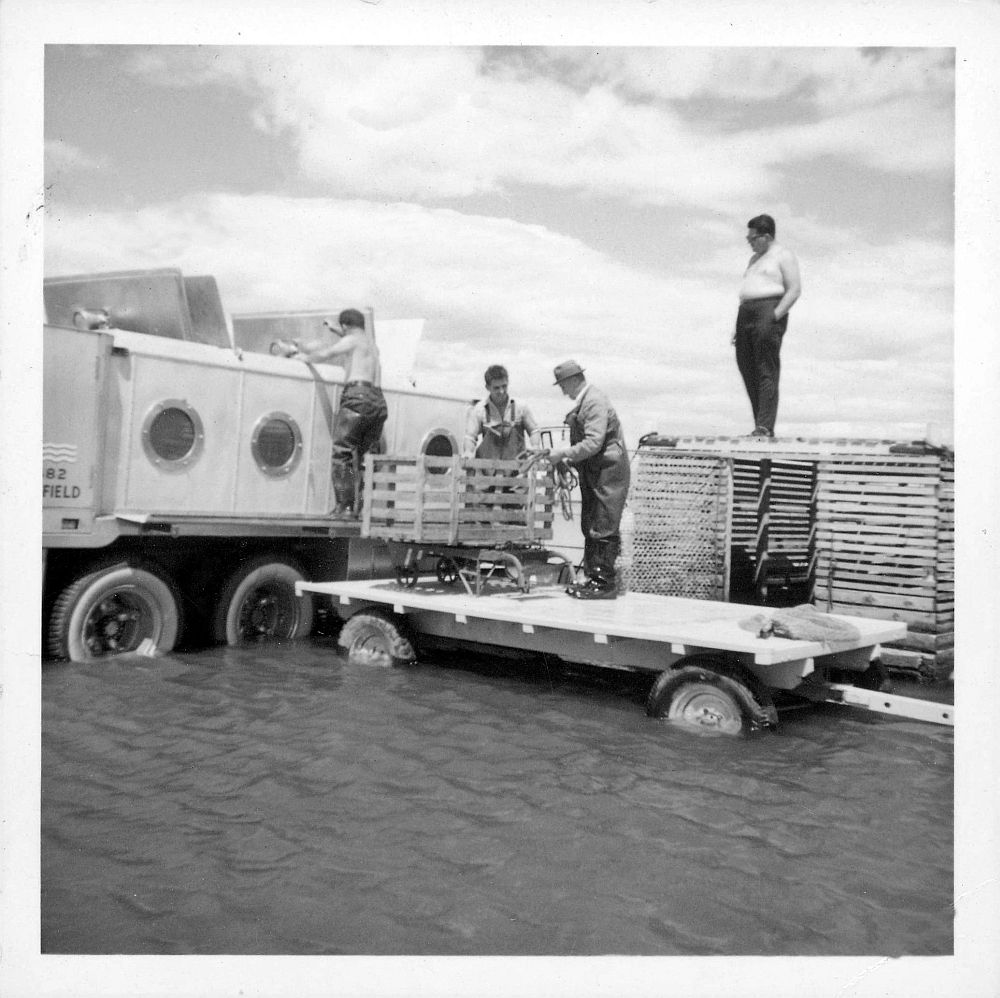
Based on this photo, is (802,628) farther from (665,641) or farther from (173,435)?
(173,435)

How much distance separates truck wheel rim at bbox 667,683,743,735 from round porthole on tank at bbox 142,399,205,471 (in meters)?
4.77

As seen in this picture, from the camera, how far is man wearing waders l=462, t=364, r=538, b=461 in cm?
924

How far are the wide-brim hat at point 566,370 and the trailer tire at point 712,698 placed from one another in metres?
2.72

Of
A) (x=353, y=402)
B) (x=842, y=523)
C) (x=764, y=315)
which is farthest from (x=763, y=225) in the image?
(x=353, y=402)

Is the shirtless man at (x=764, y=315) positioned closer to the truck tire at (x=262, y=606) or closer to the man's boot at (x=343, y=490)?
the man's boot at (x=343, y=490)

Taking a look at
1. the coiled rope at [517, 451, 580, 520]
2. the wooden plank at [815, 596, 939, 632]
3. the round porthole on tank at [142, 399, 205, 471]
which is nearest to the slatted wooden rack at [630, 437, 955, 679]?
the wooden plank at [815, 596, 939, 632]

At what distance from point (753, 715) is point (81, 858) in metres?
3.96

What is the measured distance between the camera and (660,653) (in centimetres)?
693

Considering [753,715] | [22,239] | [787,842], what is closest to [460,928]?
[787,842]

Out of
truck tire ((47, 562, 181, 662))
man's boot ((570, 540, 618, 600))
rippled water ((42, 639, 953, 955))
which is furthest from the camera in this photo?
man's boot ((570, 540, 618, 600))

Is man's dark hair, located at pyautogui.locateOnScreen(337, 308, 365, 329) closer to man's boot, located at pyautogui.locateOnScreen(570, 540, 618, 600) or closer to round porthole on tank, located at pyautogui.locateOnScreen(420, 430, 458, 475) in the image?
round porthole on tank, located at pyautogui.locateOnScreen(420, 430, 458, 475)

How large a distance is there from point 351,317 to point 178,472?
7.04 ft

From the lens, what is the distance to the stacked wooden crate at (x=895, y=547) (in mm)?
8672
